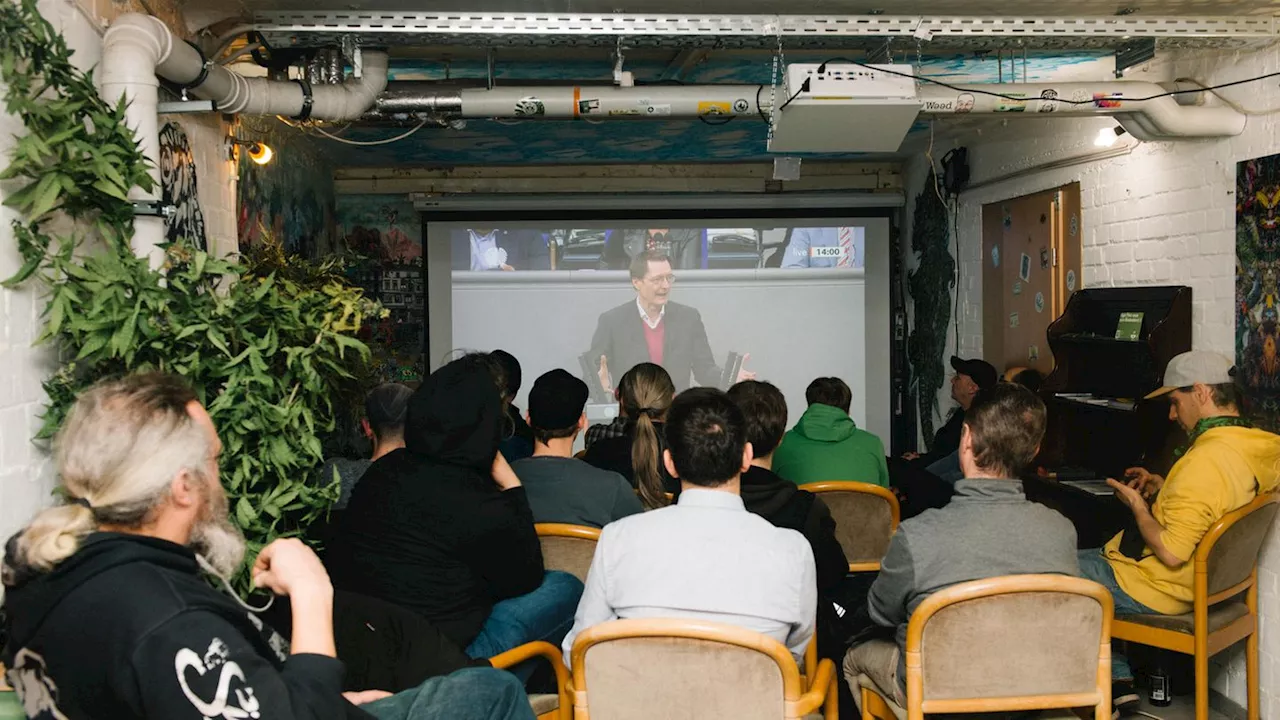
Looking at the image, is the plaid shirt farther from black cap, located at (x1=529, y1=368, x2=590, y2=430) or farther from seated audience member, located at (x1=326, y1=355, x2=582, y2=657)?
seated audience member, located at (x1=326, y1=355, x2=582, y2=657)

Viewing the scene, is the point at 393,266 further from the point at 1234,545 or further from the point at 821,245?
the point at 1234,545

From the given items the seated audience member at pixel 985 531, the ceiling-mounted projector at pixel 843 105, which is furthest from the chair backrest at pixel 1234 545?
the ceiling-mounted projector at pixel 843 105

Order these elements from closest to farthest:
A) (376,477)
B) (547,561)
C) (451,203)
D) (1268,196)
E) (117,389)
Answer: (117,389), (376,477), (547,561), (1268,196), (451,203)

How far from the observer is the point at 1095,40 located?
12.8 ft

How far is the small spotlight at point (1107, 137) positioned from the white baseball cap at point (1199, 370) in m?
1.41

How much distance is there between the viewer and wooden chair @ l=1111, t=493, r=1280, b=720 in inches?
126

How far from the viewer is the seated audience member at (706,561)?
89.1 inches

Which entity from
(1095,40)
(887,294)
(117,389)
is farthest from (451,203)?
(117,389)

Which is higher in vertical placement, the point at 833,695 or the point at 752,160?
the point at 752,160

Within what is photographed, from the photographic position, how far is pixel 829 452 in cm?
416

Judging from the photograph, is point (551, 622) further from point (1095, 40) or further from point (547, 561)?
point (1095, 40)

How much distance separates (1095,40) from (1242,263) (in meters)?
0.97

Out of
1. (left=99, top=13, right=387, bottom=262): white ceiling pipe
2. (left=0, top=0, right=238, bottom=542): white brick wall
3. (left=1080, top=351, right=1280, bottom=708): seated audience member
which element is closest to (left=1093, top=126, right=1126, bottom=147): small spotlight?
(left=1080, top=351, right=1280, bottom=708): seated audience member

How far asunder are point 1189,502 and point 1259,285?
949 millimetres
